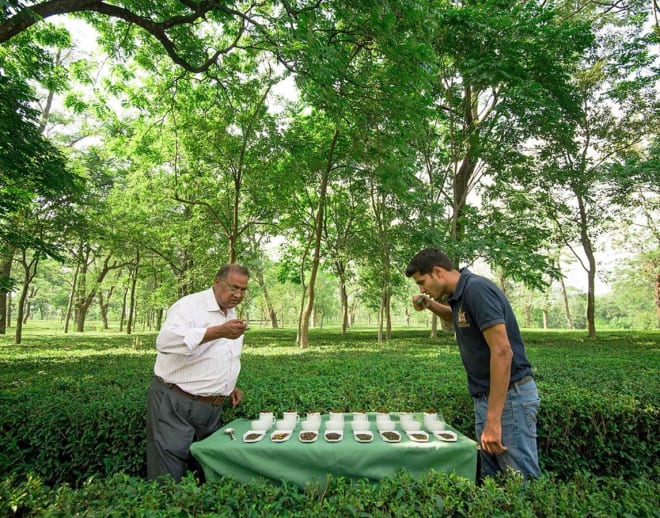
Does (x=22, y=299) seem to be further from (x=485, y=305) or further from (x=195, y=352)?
(x=485, y=305)

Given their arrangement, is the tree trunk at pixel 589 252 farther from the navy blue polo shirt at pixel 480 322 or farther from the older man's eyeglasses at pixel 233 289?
the older man's eyeglasses at pixel 233 289

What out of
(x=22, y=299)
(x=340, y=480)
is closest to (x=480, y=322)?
(x=340, y=480)

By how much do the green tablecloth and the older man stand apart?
0.44 m

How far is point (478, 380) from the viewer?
9.25 ft

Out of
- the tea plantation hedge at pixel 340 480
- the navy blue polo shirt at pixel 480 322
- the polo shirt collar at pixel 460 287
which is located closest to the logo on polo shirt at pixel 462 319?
the navy blue polo shirt at pixel 480 322

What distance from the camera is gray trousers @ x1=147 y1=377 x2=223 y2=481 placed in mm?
2840

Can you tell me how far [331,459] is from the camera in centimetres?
247

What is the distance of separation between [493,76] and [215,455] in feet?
35.0

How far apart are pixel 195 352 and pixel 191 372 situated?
0.16m

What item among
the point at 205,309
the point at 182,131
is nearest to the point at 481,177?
the point at 182,131

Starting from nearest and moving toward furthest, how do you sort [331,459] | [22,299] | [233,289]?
[331,459], [233,289], [22,299]

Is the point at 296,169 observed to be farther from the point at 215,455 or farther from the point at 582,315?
the point at 582,315

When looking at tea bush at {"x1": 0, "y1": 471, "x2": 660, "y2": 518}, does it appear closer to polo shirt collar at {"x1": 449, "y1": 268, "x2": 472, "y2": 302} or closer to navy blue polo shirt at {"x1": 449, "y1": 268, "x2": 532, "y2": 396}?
navy blue polo shirt at {"x1": 449, "y1": 268, "x2": 532, "y2": 396}

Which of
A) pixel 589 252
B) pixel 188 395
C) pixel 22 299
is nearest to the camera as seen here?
pixel 188 395
